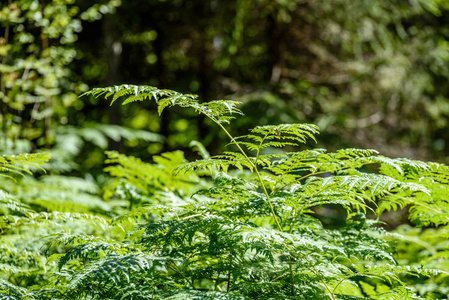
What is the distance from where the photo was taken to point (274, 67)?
22.0 ft

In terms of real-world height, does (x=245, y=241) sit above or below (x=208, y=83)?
above

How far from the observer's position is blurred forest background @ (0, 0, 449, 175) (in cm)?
618

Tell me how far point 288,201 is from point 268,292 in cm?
33

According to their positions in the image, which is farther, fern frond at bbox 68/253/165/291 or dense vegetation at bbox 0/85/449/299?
dense vegetation at bbox 0/85/449/299

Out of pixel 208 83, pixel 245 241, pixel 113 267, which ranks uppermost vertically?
pixel 245 241

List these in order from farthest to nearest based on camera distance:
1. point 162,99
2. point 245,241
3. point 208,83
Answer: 1. point 208,83
2. point 162,99
3. point 245,241

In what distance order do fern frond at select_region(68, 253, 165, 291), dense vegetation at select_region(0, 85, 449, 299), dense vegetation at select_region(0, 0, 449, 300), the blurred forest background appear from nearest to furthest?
fern frond at select_region(68, 253, 165, 291), dense vegetation at select_region(0, 85, 449, 299), dense vegetation at select_region(0, 0, 449, 300), the blurred forest background

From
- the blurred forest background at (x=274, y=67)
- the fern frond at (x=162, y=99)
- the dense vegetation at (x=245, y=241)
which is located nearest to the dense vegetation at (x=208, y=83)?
the blurred forest background at (x=274, y=67)

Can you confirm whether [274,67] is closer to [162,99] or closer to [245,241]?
[162,99]

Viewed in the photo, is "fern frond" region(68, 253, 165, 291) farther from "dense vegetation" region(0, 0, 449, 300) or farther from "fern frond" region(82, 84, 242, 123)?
"dense vegetation" region(0, 0, 449, 300)

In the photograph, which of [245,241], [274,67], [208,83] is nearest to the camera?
[245,241]

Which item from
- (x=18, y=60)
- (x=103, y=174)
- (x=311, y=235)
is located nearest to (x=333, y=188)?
(x=311, y=235)

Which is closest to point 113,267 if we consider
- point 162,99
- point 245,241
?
point 245,241

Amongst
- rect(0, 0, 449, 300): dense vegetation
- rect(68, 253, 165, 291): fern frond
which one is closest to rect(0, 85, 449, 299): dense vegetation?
rect(68, 253, 165, 291): fern frond
